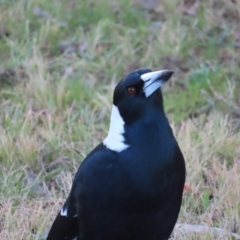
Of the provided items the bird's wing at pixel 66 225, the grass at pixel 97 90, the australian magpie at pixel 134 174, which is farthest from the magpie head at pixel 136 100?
the grass at pixel 97 90

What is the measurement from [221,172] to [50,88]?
1.51 metres

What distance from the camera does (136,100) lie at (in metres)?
3.06

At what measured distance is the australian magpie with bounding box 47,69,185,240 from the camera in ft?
9.66

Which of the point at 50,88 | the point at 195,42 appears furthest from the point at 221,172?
the point at 195,42

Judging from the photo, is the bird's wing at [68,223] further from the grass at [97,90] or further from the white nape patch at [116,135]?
the grass at [97,90]

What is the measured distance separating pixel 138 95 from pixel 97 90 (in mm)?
2189

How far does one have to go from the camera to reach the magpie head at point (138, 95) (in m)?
3.06

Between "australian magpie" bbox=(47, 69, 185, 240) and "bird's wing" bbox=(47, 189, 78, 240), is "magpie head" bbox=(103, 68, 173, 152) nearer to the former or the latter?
"australian magpie" bbox=(47, 69, 185, 240)

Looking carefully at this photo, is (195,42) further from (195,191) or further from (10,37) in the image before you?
→ (195,191)

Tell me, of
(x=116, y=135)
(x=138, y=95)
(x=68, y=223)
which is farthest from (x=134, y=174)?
(x=68, y=223)

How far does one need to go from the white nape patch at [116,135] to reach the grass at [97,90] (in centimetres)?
73

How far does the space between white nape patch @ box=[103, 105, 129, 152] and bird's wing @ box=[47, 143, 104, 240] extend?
0.11 metres

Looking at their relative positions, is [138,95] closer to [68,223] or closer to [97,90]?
[68,223]

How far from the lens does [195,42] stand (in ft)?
18.7
